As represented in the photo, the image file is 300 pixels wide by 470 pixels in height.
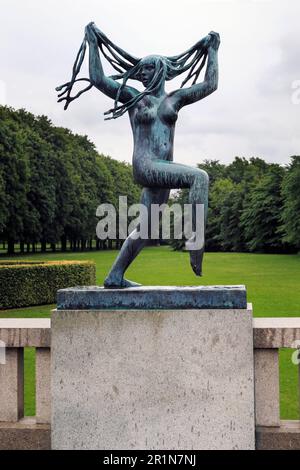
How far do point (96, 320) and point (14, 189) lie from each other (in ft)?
128

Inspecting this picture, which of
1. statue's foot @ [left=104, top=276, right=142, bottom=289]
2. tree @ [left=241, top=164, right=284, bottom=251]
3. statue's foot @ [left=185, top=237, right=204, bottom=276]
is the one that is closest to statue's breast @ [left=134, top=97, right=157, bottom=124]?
statue's foot @ [left=185, top=237, right=204, bottom=276]

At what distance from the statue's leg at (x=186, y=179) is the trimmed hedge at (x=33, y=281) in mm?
Result: 11708

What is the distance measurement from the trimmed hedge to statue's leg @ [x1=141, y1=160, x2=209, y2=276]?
1171 centimetres

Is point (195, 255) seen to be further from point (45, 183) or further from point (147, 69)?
point (45, 183)

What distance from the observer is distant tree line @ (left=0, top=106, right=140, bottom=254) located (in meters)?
41.6

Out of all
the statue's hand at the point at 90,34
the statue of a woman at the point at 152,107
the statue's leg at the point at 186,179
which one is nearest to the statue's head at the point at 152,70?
the statue of a woman at the point at 152,107

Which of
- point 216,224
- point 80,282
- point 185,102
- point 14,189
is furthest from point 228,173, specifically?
point 185,102

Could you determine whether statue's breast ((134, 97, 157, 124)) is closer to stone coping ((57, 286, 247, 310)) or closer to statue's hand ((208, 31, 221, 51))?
statue's hand ((208, 31, 221, 51))

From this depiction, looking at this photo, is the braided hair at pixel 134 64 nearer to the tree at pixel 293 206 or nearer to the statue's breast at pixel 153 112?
the statue's breast at pixel 153 112

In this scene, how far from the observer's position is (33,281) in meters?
16.3

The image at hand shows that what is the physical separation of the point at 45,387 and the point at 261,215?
5078 centimetres

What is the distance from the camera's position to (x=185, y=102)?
192 inches

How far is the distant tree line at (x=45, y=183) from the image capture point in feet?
136

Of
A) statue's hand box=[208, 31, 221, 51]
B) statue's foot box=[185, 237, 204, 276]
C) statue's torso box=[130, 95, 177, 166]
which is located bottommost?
statue's foot box=[185, 237, 204, 276]
